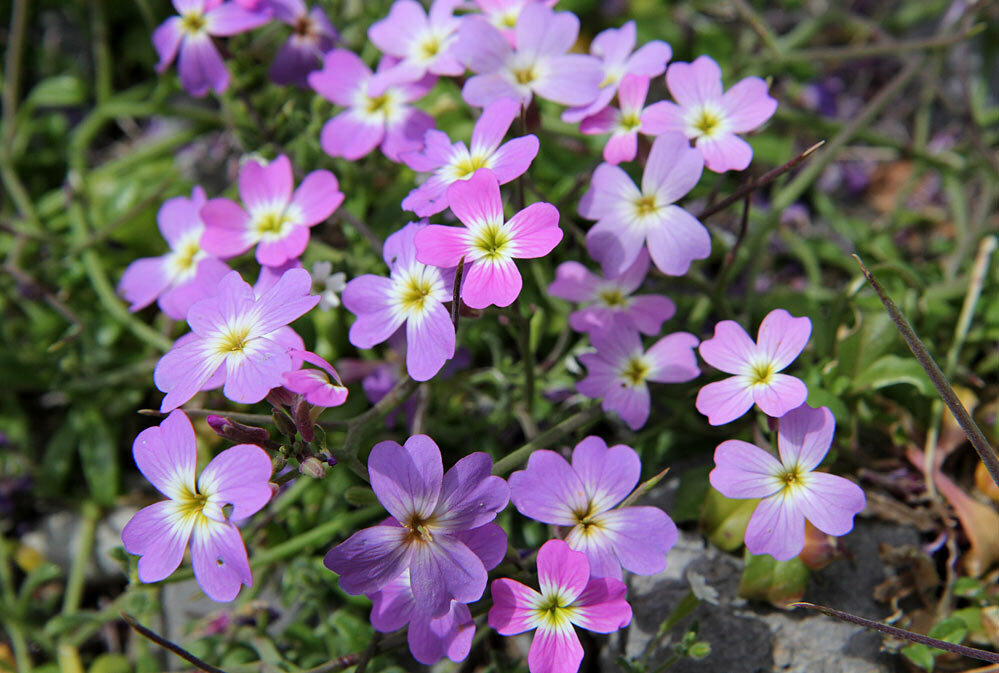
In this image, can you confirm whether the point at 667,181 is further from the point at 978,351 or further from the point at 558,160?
the point at 978,351

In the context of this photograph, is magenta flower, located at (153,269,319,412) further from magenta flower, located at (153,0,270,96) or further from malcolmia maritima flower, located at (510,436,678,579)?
magenta flower, located at (153,0,270,96)

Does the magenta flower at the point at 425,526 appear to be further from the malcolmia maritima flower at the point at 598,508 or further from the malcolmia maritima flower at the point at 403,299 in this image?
the malcolmia maritima flower at the point at 403,299

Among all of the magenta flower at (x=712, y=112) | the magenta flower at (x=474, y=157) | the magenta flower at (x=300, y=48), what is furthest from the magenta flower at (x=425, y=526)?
the magenta flower at (x=300, y=48)

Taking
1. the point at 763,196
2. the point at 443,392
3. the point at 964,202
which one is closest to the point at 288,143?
the point at 443,392

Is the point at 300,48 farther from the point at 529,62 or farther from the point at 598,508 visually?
the point at 598,508

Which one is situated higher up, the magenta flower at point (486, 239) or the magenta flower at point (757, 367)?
the magenta flower at point (486, 239)

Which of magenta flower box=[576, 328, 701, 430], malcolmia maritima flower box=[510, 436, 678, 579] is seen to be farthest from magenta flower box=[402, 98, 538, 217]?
malcolmia maritima flower box=[510, 436, 678, 579]
